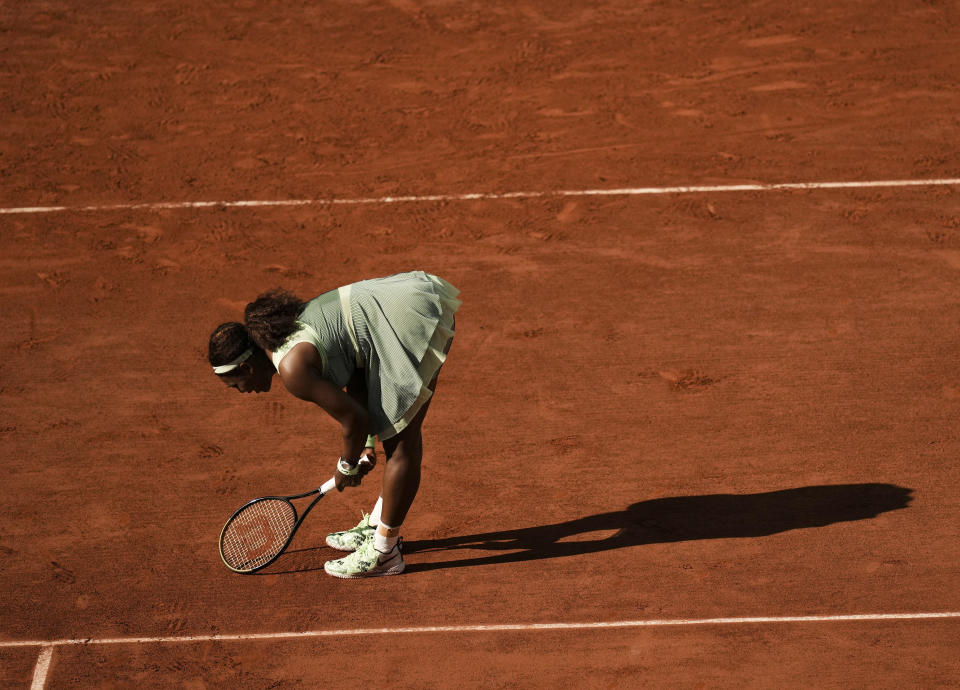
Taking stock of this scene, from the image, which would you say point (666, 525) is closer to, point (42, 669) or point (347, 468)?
point (347, 468)

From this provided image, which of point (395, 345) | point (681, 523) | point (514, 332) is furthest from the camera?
point (514, 332)

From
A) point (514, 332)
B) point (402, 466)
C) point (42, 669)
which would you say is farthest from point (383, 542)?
point (514, 332)

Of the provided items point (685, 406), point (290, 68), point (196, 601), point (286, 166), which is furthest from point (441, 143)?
point (196, 601)

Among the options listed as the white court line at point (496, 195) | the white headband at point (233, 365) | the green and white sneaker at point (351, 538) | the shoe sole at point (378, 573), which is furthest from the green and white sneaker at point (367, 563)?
the white court line at point (496, 195)

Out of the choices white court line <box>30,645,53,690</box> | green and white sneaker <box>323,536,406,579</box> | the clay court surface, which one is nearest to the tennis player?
green and white sneaker <box>323,536,406,579</box>

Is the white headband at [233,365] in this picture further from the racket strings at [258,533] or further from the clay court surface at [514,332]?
the clay court surface at [514,332]

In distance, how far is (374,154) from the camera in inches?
329

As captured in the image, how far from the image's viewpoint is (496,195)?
26.0ft

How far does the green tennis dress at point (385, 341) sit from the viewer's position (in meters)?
4.59


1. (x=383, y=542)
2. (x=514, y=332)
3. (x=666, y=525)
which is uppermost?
(x=514, y=332)

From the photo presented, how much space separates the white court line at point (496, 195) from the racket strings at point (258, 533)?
326 cm

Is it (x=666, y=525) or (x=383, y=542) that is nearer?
(x=383, y=542)

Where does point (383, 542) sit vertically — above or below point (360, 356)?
below

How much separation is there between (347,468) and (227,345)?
913 millimetres
